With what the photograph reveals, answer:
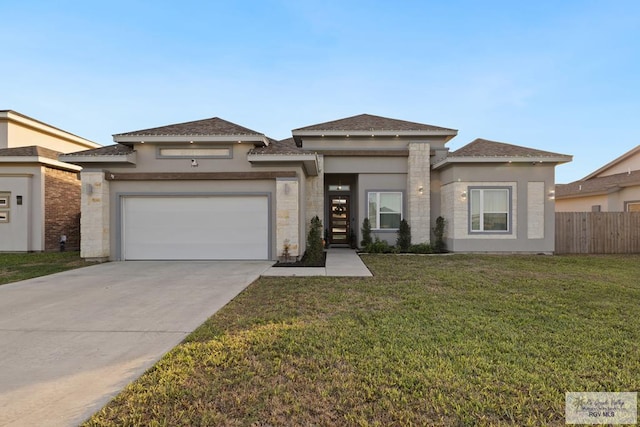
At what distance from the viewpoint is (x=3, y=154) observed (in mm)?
12844

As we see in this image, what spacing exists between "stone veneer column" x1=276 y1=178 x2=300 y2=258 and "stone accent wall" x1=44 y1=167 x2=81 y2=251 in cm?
998

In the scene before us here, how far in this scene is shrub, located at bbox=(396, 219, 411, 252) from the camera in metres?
12.5

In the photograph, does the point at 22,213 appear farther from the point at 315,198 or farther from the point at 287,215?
the point at 315,198

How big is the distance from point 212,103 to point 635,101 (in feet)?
83.7

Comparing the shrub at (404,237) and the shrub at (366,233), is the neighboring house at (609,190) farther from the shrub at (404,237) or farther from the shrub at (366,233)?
the shrub at (366,233)

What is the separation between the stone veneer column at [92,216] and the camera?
392 inches

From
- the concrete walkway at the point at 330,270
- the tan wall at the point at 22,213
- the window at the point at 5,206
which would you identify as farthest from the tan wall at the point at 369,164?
the window at the point at 5,206

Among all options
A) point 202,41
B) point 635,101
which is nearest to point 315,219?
point 202,41

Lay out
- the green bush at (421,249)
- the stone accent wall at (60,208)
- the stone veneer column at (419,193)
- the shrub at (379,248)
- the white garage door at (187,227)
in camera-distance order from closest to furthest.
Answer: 1. the white garage door at (187,227)
2. the green bush at (421,249)
3. the shrub at (379,248)
4. the stone veneer column at (419,193)
5. the stone accent wall at (60,208)

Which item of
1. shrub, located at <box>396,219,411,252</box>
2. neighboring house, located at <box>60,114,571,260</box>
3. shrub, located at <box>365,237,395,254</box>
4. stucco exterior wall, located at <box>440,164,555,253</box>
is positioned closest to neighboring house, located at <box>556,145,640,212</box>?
stucco exterior wall, located at <box>440,164,555,253</box>

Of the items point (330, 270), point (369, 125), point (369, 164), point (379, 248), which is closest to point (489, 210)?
point (379, 248)

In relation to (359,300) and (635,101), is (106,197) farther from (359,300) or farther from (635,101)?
(635,101)

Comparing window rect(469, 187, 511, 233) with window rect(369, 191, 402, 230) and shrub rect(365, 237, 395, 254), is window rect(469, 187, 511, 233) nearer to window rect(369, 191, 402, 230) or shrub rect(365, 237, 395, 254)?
window rect(369, 191, 402, 230)

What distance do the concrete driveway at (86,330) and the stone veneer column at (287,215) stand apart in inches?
83.8
